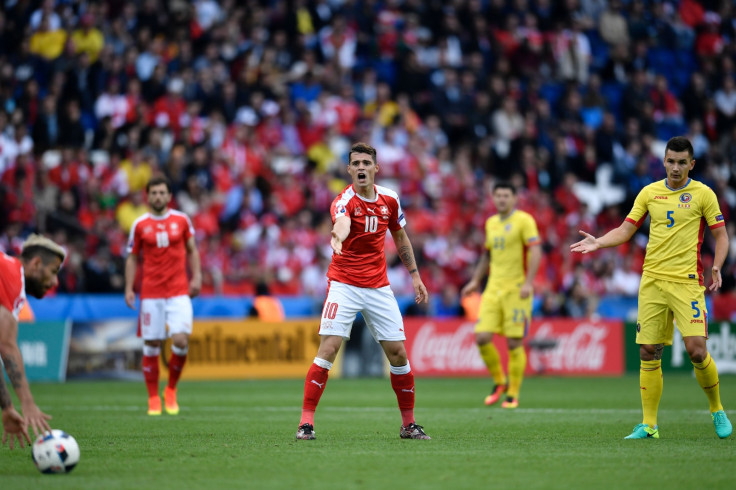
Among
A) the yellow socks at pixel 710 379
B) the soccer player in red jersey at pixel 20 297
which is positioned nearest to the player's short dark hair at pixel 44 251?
the soccer player in red jersey at pixel 20 297

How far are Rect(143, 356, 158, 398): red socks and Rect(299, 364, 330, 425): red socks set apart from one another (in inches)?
163

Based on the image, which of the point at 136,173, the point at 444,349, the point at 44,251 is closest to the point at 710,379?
the point at 44,251

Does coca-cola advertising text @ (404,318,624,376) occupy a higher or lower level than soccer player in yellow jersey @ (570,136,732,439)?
lower

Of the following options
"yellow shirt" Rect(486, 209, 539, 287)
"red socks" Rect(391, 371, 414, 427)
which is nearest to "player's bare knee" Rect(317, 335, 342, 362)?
"red socks" Rect(391, 371, 414, 427)

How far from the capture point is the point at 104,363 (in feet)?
63.4

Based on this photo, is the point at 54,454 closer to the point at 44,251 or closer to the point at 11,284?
the point at 11,284

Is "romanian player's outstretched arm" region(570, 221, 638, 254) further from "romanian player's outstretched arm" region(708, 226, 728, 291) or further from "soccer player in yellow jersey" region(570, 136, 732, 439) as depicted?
"romanian player's outstretched arm" region(708, 226, 728, 291)

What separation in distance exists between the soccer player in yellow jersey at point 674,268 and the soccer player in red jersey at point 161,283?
18.6ft

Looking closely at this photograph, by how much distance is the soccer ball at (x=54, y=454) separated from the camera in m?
6.99

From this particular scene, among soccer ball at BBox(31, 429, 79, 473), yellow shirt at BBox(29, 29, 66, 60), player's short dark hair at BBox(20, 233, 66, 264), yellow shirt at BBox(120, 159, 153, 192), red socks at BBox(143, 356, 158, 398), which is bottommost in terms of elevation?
soccer ball at BBox(31, 429, 79, 473)

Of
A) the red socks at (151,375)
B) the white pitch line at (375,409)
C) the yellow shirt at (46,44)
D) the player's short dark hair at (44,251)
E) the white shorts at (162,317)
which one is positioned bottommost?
the white pitch line at (375,409)

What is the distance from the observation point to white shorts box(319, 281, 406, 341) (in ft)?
30.1

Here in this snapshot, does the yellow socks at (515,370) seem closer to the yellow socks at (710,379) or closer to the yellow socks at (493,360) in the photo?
the yellow socks at (493,360)

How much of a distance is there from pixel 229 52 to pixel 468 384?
444 inches
